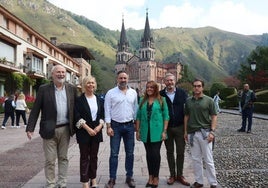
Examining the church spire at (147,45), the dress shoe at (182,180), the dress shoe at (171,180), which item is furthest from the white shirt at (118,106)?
the church spire at (147,45)

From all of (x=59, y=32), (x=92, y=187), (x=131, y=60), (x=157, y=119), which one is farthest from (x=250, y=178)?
(x=59, y=32)

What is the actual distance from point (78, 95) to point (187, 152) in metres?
4.91

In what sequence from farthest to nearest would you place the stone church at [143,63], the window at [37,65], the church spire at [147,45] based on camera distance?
the stone church at [143,63]
the church spire at [147,45]
the window at [37,65]

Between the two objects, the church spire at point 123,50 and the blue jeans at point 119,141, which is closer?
the blue jeans at point 119,141

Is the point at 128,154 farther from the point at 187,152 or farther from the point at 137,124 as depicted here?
the point at 187,152

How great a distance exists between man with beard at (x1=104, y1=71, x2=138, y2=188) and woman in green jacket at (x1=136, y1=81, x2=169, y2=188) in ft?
0.57

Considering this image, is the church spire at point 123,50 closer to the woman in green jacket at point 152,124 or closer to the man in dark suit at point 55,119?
the woman in green jacket at point 152,124

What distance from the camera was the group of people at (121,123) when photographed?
16.4ft

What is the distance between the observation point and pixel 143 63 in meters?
112

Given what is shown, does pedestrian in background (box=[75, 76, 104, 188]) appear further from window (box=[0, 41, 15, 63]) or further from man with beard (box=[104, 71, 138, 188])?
window (box=[0, 41, 15, 63])

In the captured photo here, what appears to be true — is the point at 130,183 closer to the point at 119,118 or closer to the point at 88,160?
the point at 88,160

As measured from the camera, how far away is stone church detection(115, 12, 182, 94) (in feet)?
362

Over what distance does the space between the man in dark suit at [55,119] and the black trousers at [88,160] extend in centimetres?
29

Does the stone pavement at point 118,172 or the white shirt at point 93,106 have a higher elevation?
the white shirt at point 93,106
